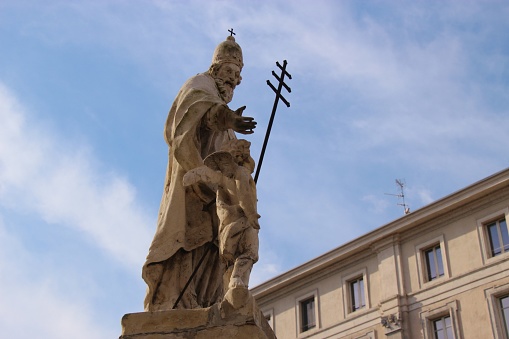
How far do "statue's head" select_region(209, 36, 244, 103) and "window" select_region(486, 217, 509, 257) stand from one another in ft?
83.5

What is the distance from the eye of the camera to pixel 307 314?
36938 mm

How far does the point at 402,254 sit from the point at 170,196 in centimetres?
2816

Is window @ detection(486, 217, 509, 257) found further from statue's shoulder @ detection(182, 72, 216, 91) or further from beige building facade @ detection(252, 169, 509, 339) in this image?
statue's shoulder @ detection(182, 72, 216, 91)

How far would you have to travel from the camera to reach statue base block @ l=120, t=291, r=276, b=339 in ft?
18.3

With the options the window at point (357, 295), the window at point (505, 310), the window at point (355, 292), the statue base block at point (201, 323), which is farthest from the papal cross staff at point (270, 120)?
the window at point (357, 295)

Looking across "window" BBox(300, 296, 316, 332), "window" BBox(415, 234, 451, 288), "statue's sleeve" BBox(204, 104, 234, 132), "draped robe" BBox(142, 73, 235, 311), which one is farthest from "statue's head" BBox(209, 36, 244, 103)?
"window" BBox(300, 296, 316, 332)

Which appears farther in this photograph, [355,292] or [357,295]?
[355,292]

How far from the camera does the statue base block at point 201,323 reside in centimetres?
557

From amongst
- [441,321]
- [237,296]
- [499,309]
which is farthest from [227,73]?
[441,321]

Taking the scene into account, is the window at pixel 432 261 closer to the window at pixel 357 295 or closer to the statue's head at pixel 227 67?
the window at pixel 357 295

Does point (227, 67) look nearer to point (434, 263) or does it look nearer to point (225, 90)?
point (225, 90)

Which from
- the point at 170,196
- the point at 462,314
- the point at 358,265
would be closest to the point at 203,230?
the point at 170,196

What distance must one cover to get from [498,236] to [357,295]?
7.13 m

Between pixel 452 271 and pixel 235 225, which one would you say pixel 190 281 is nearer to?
pixel 235 225
